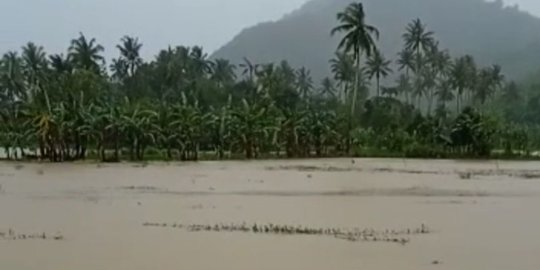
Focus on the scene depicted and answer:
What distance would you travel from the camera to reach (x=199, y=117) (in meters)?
44.2

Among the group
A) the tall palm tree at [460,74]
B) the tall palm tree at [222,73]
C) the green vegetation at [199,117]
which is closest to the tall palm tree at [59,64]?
the green vegetation at [199,117]

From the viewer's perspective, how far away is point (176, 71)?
67688mm

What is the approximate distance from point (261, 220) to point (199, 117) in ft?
96.1

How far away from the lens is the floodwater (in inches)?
419

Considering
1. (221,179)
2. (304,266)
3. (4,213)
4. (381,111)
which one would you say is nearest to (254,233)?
(304,266)

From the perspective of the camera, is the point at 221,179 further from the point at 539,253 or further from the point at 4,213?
the point at 539,253

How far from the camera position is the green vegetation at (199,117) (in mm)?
41906

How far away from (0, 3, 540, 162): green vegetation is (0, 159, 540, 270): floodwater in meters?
13.6

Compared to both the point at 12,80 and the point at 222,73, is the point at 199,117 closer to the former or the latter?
the point at 12,80

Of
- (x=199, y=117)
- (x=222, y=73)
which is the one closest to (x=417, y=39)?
(x=222, y=73)

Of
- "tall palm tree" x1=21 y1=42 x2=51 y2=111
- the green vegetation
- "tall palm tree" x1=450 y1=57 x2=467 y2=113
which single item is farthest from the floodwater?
"tall palm tree" x1=450 y1=57 x2=467 y2=113

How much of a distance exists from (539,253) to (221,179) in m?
16.4

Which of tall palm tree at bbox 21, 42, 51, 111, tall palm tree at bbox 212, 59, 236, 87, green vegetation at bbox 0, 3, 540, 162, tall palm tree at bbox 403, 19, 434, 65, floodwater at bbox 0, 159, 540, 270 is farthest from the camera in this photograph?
tall palm tree at bbox 212, 59, 236, 87

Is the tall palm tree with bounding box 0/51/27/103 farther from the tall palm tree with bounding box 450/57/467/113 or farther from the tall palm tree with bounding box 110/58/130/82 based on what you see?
the tall palm tree with bounding box 450/57/467/113
